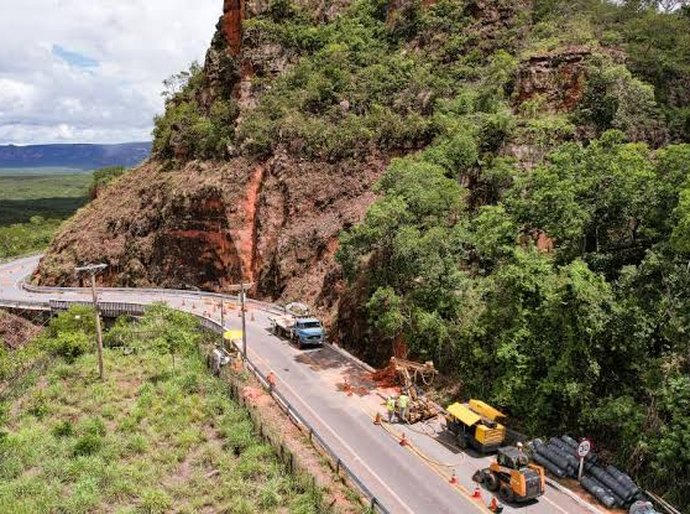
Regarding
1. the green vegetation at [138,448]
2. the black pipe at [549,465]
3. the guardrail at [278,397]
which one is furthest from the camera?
the green vegetation at [138,448]

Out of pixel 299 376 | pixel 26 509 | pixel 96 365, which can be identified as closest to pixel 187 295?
pixel 96 365

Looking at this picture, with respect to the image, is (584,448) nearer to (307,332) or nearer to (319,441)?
→ (319,441)

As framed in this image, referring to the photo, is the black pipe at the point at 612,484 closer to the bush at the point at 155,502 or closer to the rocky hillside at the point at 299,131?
the bush at the point at 155,502

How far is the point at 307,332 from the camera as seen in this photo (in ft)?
117

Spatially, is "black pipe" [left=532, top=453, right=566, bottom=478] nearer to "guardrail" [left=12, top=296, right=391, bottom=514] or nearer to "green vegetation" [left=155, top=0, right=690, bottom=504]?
"green vegetation" [left=155, top=0, right=690, bottom=504]

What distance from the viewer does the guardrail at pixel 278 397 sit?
19281mm

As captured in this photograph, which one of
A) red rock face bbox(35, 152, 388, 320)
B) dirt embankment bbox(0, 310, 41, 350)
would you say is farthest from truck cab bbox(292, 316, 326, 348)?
dirt embankment bbox(0, 310, 41, 350)

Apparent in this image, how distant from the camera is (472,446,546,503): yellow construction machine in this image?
18.6m

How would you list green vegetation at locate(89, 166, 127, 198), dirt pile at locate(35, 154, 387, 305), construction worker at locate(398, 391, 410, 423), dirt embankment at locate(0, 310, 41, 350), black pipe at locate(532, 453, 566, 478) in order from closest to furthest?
black pipe at locate(532, 453, 566, 478) < construction worker at locate(398, 391, 410, 423) < dirt pile at locate(35, 154, 387, 305) < dirt embankment at locate(0, 310, 41, 350) < green vegetation at locate(89, 166, 127, 198)

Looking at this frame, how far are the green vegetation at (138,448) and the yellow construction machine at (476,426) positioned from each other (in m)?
6.33

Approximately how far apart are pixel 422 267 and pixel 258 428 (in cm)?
1077

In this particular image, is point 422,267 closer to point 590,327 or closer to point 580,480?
point 590,327

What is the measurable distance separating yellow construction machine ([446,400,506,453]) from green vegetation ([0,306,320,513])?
6330 mm

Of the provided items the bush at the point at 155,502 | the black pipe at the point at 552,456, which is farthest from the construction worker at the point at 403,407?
the bush at the point at 155,502
